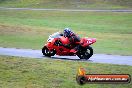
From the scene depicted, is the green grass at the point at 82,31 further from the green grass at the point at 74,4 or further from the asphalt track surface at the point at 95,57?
the green grass at the point at 74,4

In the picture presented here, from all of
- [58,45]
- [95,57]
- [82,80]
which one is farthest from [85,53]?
[82,80]

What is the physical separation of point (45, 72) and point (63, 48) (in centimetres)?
542

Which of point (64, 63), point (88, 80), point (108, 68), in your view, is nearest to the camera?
point (88, 80)

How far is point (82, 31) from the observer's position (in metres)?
40.9

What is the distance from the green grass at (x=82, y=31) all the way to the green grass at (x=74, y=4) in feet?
37.7

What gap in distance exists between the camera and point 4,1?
280ft

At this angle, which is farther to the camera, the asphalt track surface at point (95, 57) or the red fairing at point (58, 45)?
the red fairing at point (58, 45)

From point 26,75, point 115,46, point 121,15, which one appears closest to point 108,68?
point 26,75

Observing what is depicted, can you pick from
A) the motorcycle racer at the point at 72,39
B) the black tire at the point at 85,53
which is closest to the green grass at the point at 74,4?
the motorcycle racer at the point at 72,39

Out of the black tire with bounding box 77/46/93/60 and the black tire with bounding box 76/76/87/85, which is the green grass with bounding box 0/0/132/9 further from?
the black tire with bounding box 76/76/87/85

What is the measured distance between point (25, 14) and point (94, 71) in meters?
46.3

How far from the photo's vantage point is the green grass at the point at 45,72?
15.3m

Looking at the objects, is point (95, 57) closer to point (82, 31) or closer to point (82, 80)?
point (82, 80)

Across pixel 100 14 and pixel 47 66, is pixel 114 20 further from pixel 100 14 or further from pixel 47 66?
pixel 47 66
